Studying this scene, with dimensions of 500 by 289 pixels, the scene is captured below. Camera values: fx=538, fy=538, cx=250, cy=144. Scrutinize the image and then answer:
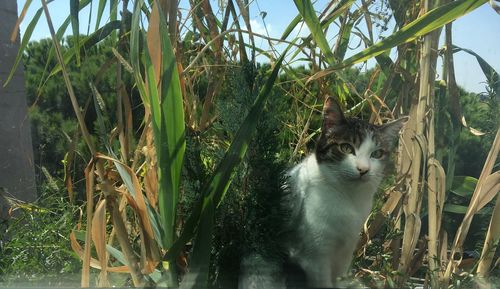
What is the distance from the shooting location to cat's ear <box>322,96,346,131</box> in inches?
53.3

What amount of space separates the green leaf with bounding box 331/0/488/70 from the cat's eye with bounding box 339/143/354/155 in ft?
0.75

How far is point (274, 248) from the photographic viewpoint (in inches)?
48.8

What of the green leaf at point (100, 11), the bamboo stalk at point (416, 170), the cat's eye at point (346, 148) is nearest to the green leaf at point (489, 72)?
the bamboo stalk at point (416, 170)

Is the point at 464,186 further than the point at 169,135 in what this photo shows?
Yes

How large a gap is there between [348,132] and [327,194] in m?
0.17

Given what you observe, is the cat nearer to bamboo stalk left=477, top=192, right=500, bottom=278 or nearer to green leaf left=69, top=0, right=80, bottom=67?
bamboo stalk left=477, top=192, right=500, bottom=278

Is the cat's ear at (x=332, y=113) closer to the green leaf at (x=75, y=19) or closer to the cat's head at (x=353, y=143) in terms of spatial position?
the cat's head at (x=353, y=143)

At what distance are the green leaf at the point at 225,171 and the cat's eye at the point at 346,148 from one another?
0.29 meters

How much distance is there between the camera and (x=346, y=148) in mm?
1383

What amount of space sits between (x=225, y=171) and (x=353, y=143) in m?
0.37

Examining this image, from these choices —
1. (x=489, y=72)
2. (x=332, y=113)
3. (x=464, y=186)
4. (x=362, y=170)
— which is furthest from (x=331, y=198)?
(x=489, y=72)

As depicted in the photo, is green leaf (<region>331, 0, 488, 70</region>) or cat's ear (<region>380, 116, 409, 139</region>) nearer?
green leaf (<region>331, 0, 488, 70</region>)

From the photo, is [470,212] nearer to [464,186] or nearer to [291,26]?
[464,186]

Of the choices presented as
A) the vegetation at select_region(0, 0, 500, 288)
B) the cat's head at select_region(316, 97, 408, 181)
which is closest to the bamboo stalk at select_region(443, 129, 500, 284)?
the vegetation at select_region(0, 0, 500, 288)
